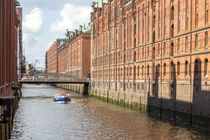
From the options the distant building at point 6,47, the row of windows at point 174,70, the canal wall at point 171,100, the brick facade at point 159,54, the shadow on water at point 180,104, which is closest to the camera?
the distant building at point 6,47

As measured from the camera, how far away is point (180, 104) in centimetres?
3766

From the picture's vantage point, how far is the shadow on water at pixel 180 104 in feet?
106

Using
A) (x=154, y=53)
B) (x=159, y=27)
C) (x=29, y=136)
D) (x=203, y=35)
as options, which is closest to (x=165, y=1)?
(x=159, y=27)

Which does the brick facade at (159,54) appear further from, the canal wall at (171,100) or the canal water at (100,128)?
the canal water at (100,128)

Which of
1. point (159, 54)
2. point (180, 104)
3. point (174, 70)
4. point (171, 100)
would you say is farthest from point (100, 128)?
point (159, 54)

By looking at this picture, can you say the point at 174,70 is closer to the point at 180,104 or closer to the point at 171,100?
the point at 171,100

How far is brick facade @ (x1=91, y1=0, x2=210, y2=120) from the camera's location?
34375 mm

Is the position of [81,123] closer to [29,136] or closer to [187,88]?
[29,136]

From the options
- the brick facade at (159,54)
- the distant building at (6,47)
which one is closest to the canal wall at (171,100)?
the brick facade at (159,54)

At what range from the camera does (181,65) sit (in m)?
38.9

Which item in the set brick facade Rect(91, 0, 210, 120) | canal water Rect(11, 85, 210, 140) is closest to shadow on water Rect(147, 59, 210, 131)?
brick facade Rect(91, 0, 210, 120)

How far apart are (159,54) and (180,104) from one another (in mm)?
10245

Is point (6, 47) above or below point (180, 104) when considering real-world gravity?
above

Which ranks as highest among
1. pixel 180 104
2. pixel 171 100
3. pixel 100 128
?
pixel 171 100
